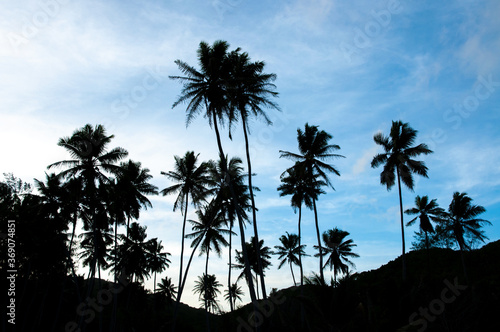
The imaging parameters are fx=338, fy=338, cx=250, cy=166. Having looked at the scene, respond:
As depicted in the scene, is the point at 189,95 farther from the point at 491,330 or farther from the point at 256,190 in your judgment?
the point at 491,330

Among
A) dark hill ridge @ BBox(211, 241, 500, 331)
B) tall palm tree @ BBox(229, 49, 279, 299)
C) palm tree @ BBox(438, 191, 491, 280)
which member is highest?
tall palm tree @ BBox(229, 49, 279, 299)

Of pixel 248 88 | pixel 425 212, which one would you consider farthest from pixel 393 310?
pixel 425 212

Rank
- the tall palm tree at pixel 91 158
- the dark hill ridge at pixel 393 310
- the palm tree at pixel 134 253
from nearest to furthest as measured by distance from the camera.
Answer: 1. the dark hill ridge at pixel 393 310
2. the tall palm tree at pixel 91 158
3. the palm tree at pixel 134 253

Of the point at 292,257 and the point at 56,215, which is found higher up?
the point at 56,215

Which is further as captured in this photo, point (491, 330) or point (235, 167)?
point (235, 167)

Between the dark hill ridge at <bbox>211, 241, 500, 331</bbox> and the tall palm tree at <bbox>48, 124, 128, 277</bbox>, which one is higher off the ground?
the tall palm tree at <bbox>48, 124, 128, 277</bbox>

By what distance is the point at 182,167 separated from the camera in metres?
32.8

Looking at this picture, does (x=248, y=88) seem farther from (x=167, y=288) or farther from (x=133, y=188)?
(x=167, y=288)

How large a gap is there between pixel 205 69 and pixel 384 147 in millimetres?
20327

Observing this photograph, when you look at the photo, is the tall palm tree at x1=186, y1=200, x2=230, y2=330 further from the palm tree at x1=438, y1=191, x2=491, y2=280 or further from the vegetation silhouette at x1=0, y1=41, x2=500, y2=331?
the palm tree at x1=438, y1=191, x2=491, y2=280

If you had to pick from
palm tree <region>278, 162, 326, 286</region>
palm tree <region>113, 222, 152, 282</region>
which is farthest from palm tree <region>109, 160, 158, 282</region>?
palm tree <region>278, 162, 326, 286</region>

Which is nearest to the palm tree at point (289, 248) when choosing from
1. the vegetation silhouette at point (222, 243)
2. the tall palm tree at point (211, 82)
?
the vegetation silhouette at point (222, 243)

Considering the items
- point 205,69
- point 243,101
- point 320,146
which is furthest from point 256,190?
point 205,69

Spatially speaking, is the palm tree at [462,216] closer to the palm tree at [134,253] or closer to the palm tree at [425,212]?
the palm tree at [425,212]
